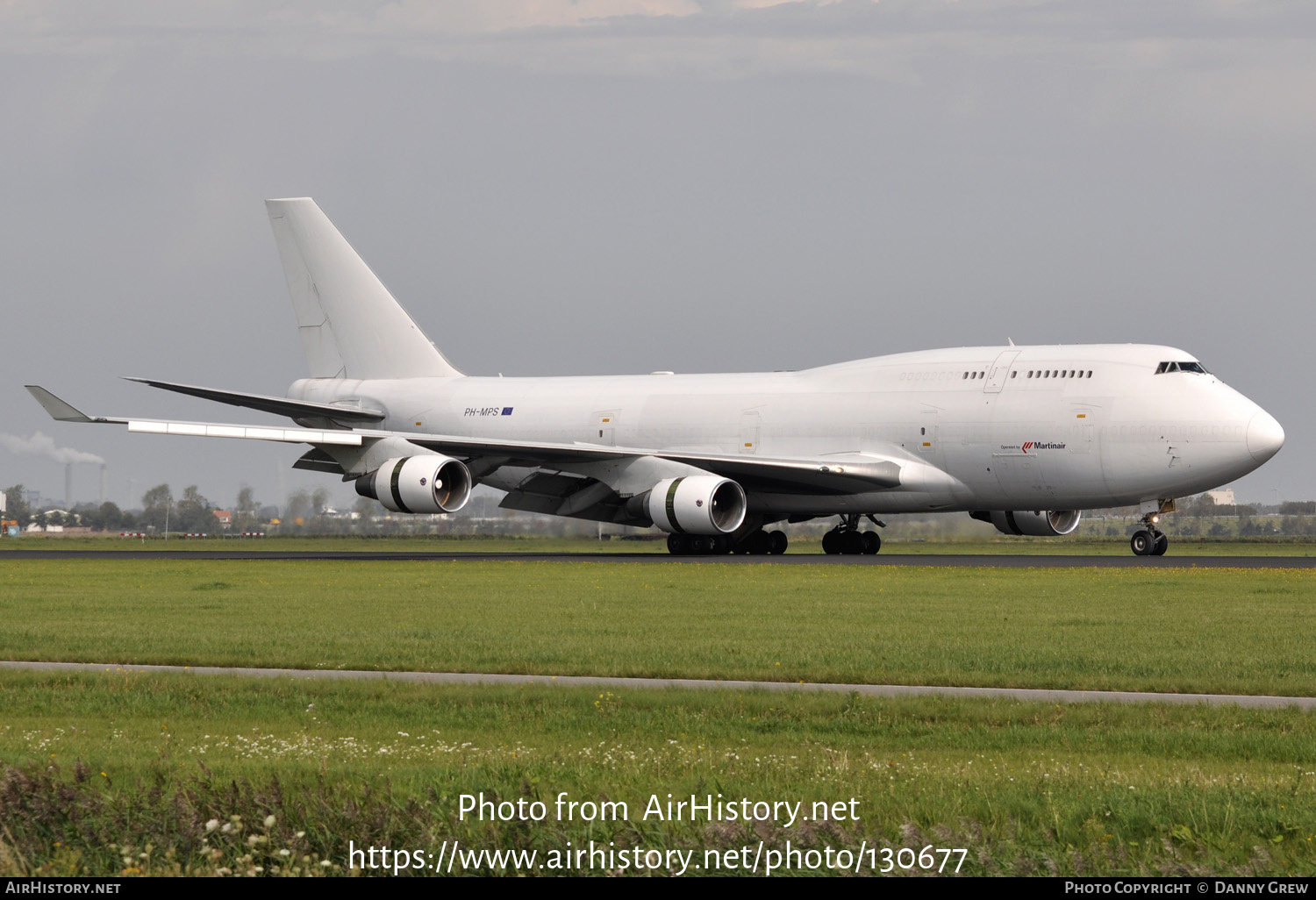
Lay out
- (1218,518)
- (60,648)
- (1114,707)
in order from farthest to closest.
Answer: (1218,518) → (60,648) → (1114,707)

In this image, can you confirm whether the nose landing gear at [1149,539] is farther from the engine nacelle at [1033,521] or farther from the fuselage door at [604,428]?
the fuselage door at [604,428]

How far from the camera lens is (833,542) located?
153 feet

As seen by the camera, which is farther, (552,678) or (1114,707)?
(552,678)

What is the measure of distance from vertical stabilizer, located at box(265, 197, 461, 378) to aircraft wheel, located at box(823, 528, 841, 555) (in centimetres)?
1570

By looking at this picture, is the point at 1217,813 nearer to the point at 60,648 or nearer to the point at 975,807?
the point at 975,807

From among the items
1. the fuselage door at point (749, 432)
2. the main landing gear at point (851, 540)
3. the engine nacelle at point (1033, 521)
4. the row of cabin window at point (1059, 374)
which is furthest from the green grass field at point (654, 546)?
Result: the row of cabin window at point (1059, 374)

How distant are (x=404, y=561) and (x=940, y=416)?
1490 centimetres

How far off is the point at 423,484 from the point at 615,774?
31.9m

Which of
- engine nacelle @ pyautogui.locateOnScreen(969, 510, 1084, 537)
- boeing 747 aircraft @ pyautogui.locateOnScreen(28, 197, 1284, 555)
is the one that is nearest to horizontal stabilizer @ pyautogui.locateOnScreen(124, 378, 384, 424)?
boeing 747 aircraft @ pyautogui.locateOnScreen(28, 197, 1284, 555)

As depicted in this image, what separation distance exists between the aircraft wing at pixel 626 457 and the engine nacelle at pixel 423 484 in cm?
90

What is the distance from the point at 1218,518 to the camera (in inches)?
3999

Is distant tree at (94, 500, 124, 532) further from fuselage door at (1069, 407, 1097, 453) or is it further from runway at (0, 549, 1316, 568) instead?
fuselage door at (1069, 407, 1097, 453)
